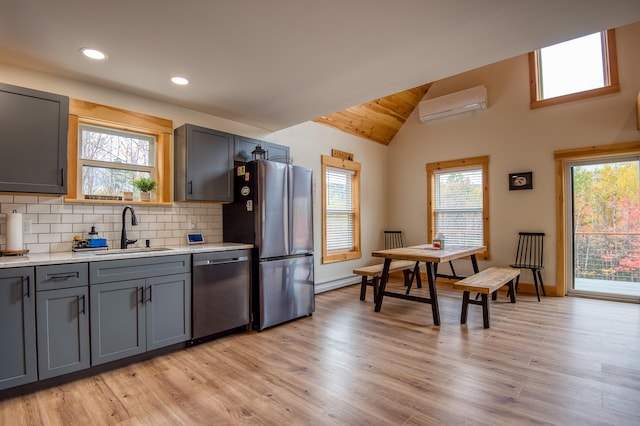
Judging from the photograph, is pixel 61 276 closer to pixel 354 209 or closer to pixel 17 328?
pixel 17 328

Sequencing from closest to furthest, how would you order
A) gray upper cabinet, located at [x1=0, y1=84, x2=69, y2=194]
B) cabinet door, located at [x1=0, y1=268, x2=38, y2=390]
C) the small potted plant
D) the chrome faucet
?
cabinet door, located at [x1=0, y1=268, x2=38, y2=390], gray upper cabinet, located at [x1=0, y1=84, x2=69, y2=194], the chrome faucet, the small potted plant

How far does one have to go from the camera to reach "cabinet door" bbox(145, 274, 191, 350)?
2771 millimetres

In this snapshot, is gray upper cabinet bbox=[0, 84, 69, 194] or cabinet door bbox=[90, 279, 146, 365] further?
cabinet door bbox=[90, 279, 146, 365]

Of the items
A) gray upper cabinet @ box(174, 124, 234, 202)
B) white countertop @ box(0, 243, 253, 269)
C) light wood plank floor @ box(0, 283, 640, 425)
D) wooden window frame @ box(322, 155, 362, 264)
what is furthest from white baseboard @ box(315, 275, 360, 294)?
white countertop @ box(0, 243, 253, 269)

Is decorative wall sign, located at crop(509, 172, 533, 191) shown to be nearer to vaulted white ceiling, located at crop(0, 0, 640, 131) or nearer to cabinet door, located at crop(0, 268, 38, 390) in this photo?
vaulted white ceiling, located at crop(0, 0, 640, 131)

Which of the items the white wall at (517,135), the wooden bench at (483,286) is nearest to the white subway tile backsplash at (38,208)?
the wooden bench at (483,286)

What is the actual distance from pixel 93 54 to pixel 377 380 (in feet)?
10.7

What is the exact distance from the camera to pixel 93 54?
2488 mm

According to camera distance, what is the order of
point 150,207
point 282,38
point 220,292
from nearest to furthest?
point 282,38 < point 220,292 < point 150,207

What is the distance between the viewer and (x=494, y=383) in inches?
90.8

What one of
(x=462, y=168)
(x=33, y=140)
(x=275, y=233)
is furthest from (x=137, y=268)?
(x=462, y=168)

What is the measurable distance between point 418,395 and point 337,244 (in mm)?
3528

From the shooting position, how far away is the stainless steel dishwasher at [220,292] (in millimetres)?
3064

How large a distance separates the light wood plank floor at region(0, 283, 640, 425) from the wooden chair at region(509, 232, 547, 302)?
130cm
